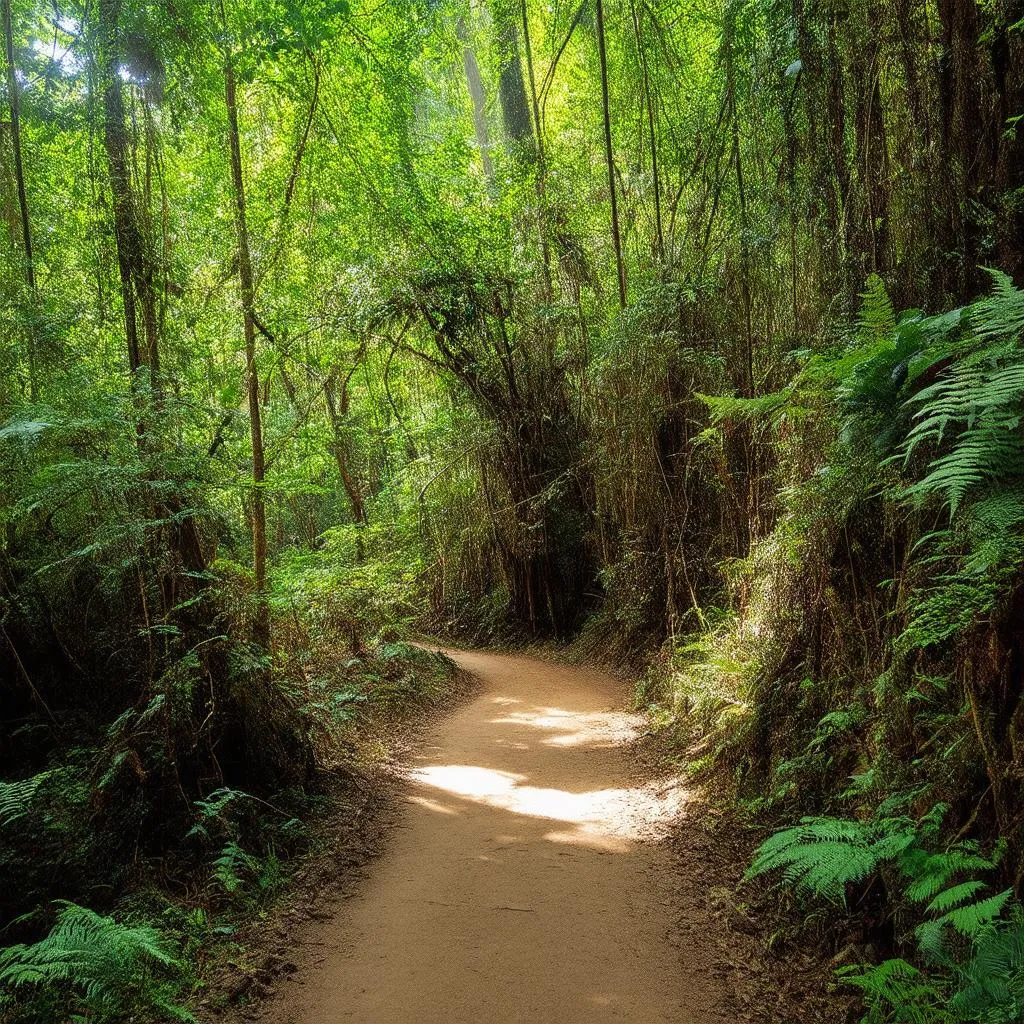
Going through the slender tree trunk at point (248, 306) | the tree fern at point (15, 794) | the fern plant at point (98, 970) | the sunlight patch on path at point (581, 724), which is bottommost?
the sunlight patch on path at point (581, 724)

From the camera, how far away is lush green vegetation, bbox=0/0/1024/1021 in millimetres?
3059

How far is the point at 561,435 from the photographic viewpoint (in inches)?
482

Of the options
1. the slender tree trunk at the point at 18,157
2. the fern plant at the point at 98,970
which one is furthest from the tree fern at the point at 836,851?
the slender tree trunk at the point at 18,157

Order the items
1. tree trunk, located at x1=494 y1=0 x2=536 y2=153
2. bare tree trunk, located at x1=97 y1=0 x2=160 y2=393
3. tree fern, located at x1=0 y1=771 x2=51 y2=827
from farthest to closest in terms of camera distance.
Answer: tree trunk, located at x1=494 y1=0 x2=536 y2=153
bare tree trunk, located at x1=97 y1=0 x2=160 y2=393
tree fern, located at x1=0 y1=771 x2=51 y2=827

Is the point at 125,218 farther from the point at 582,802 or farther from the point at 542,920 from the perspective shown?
the point at 542,920

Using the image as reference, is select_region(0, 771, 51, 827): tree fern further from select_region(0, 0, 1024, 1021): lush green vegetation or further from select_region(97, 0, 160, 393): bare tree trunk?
select_region(97, 0, 160, 393): bare tree trunk

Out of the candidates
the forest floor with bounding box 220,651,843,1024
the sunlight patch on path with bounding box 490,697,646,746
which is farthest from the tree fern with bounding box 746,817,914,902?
Result: the sunlight patch on path with bounding box 490,697,646,746

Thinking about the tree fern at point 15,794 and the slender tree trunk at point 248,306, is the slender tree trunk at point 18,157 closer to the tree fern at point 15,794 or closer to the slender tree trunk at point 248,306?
the slender tree trunk at point 248,306

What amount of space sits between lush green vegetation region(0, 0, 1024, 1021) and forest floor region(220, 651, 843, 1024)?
44 centimetres

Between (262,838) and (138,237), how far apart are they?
4953mm

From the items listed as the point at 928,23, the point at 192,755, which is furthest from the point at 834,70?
the point at 192,755

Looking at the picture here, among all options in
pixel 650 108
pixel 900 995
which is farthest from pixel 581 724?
pixel 650 108

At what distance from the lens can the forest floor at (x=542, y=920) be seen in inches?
119

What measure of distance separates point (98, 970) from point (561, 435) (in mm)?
10100
